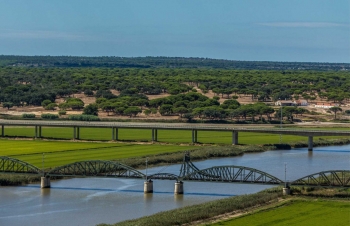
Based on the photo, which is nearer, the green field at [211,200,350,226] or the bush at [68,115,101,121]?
the green field at [211,200,350,226]

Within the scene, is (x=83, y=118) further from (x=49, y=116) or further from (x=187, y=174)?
(x=187, y=174)

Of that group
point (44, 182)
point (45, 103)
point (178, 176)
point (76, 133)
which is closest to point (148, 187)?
point (178, 176)

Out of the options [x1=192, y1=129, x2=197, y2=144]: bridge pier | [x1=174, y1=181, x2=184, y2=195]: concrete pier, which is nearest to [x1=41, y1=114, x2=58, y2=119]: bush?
[x1=192, y1=129, x2=197, y2=144]: bridge pier

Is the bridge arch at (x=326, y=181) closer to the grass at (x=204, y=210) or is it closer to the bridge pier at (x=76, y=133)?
the grass at (x=204, y=210)

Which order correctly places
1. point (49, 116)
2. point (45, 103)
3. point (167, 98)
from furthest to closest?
point (45, 103), point (167, 98), point (49, 116)

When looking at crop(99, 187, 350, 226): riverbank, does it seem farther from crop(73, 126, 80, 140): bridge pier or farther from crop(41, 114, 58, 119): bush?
crop(41, 114, 58, 119): bush

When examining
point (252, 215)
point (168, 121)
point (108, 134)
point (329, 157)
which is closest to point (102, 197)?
point (252, 215)

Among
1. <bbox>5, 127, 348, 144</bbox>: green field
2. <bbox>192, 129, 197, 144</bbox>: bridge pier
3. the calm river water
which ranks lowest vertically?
<bbox>5, 127, 348, 144</bbox>: green field

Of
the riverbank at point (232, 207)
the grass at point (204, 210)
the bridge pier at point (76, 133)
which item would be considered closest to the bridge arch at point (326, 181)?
the riverbank at point (232, 207)
